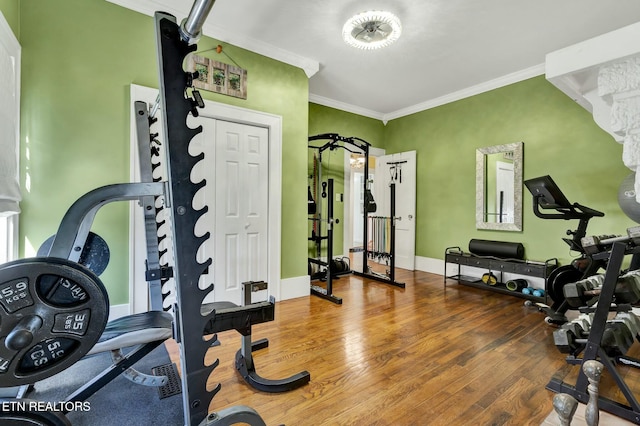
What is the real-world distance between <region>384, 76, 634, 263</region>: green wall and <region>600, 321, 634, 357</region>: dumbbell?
223 cm

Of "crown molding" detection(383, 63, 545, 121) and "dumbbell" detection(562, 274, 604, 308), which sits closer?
"dumbbell" detection(562, 274, 604, 308)

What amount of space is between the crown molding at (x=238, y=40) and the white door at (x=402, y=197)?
8.18 ft

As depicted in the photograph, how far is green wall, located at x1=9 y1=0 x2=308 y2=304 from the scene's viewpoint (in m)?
2.45

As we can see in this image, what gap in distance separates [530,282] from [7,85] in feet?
18.5

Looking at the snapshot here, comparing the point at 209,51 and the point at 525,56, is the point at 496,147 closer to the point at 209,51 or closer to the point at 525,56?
the point at 525,56

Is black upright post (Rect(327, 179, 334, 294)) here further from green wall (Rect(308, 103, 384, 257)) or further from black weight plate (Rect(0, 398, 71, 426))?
black weight plate (Rect(0, 398, 71, 426))

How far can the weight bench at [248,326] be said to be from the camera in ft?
5.32

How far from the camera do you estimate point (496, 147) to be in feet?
14.6

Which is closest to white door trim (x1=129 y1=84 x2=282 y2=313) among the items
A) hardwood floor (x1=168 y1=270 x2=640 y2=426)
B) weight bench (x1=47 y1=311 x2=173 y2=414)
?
hardwood floor (x1=168 y1=270 x2=640 y2=426)

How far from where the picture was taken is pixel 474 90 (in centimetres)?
464

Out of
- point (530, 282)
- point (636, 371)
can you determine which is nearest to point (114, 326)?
point (636, 371)

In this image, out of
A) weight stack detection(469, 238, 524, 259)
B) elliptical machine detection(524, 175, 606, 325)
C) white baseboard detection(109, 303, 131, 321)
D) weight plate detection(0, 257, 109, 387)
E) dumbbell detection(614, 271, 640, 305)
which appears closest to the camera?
weight plate detection(0, 257, 109, 387)

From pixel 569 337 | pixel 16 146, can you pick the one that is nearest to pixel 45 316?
pixel 16 146

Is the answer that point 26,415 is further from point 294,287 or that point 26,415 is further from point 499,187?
point 499,187
